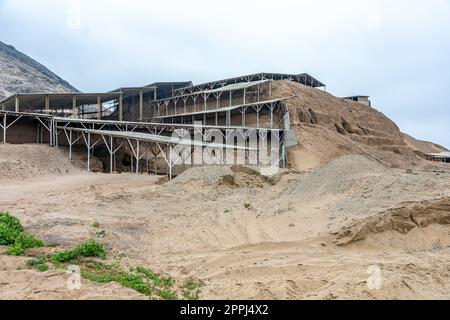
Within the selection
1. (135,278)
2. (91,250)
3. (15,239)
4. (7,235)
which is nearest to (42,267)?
(91,250)

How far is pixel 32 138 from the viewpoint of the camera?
96.8 ft

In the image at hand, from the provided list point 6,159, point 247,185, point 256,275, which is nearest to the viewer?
point 256,275

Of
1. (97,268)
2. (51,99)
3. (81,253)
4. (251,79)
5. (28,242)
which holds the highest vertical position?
(251,79)

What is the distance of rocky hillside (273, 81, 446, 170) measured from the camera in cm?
3500

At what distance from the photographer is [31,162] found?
77.0 ft

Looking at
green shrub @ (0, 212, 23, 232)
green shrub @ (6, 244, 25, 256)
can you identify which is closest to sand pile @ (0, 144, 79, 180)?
green shrub @ (0, 212, 23, 232)

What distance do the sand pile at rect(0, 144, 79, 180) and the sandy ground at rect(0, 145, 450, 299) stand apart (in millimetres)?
5540

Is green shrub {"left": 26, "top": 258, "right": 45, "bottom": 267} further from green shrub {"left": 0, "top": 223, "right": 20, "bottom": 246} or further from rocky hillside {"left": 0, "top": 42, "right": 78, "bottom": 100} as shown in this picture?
rocky hillside {"left": 0, "top": 42, "right": 78, "bottom": 100}

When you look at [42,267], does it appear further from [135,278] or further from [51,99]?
[51,99]

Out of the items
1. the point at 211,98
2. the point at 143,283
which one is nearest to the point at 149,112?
the point at 211,98

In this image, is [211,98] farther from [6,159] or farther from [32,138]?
[6,159]

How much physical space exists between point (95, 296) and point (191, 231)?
4.98m

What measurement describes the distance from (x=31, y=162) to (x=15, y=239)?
16346 mm

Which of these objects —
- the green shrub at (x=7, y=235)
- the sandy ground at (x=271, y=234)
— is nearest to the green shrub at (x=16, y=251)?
the sandy ground at (x=271, y=234)
